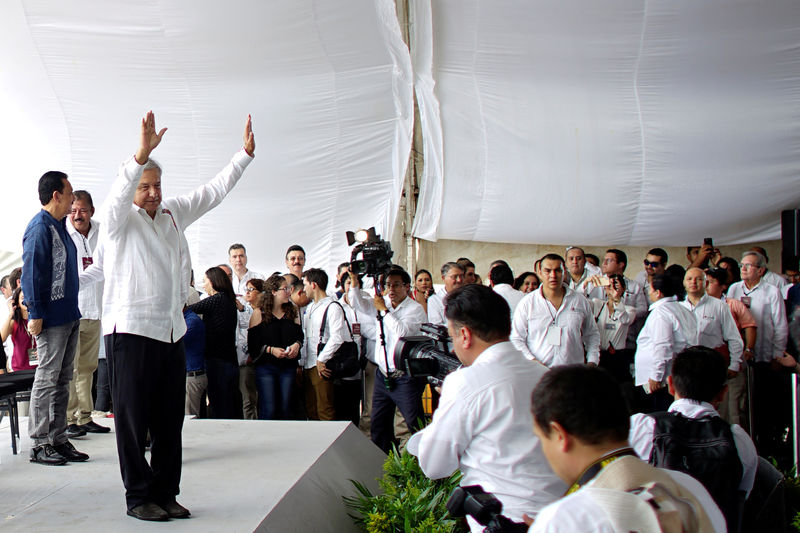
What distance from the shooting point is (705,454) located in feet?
8.79

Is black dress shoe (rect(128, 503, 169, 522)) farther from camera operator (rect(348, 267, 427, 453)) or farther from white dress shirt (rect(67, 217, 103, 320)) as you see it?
camera operator (rect(348, 267, 427, 453))

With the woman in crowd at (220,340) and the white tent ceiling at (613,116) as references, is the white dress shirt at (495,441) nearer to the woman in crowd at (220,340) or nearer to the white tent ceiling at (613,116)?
the woman in crowd at (220,340)

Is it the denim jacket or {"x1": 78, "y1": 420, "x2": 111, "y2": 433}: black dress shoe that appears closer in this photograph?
the denim jacket

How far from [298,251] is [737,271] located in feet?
13.2

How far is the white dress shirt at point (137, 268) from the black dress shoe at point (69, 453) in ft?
3.50

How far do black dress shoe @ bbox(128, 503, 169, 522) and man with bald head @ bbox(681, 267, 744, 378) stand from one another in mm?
3761

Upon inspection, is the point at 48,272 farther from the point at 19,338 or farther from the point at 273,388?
the point at 273,388

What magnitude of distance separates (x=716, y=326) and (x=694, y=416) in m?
2.62

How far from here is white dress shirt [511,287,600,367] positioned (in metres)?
→ 5.02

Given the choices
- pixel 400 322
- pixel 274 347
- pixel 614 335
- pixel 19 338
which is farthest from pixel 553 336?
pixel 19 338

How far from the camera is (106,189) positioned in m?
9.04

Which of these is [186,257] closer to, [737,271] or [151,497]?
[151,497]

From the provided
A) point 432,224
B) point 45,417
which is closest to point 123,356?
point 45,417

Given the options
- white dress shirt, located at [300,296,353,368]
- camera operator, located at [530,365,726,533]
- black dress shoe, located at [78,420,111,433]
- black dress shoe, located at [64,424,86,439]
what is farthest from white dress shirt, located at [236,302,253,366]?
camera operator, located at [530,365,726,533]
